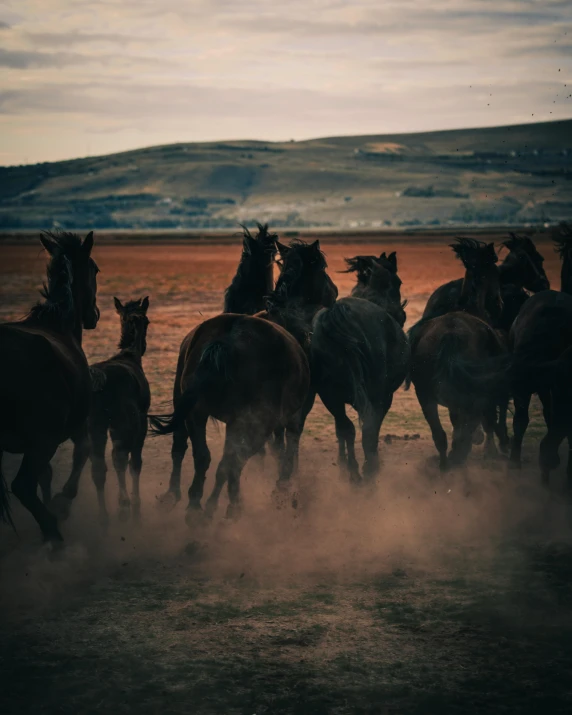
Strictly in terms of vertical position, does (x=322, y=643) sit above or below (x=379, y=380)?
below

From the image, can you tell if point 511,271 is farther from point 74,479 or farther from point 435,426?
point 74,479

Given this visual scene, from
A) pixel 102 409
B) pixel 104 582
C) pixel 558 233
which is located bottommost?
pixel 104 582

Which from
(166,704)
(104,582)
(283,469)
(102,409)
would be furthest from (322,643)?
(102,409)

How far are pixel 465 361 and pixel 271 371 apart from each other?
6.93 feet

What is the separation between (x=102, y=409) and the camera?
768cm

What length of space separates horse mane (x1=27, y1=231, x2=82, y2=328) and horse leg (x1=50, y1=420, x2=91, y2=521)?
0.88m

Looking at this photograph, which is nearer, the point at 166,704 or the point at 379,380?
the point at 166,704

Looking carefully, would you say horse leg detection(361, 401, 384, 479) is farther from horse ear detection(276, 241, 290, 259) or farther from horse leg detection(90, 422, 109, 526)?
horse leg detection(90, 422, 109, 526)

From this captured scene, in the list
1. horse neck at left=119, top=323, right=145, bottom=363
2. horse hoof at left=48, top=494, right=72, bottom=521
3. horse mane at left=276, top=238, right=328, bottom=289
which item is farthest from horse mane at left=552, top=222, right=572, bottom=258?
horse hoof at left=48, top=494, right=72, bottom=521

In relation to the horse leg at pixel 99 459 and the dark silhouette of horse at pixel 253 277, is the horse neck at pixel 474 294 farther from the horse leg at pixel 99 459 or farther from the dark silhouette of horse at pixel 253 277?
the horse leg at pixel 99 459

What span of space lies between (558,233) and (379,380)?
358 cm

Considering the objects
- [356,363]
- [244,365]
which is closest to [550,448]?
[356,363]

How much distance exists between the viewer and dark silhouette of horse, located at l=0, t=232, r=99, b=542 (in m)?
5.95

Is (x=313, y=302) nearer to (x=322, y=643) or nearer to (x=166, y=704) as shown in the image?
(x=322, y=643)
